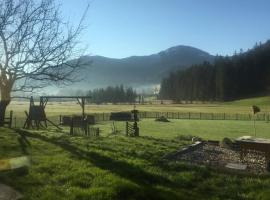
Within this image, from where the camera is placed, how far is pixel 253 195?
962 cm

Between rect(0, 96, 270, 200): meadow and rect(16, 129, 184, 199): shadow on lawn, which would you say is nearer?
rect(0, 96, 270, 200): meadow

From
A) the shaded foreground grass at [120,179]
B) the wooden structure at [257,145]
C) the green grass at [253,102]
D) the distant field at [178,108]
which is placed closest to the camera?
the shaded foreground grass at [120,179]

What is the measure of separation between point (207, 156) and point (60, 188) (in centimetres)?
934

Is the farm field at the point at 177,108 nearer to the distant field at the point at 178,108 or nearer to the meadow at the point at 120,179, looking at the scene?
the distant field at the point at 178,108

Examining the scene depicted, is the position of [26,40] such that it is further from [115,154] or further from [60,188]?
[60,188]

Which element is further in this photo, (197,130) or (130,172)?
(197,130)

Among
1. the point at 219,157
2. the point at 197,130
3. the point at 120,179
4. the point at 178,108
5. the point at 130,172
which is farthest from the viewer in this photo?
the point at 178,108

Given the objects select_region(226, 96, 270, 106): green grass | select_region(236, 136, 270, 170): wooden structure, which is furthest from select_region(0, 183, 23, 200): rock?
select_region(226, 96, 270, 106): green grass

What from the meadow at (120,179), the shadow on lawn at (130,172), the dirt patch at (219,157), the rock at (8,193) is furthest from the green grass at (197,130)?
the rock at (8,193)

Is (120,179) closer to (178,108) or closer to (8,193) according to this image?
(8,193)

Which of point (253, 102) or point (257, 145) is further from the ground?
point (253, 102)

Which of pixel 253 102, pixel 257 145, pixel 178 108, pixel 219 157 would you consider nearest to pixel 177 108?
pixel 178 108

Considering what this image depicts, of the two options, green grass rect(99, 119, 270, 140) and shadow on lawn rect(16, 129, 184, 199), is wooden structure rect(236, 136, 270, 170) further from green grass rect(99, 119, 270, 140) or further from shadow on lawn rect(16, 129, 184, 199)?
green grass rect(99, 119, 270, 140)

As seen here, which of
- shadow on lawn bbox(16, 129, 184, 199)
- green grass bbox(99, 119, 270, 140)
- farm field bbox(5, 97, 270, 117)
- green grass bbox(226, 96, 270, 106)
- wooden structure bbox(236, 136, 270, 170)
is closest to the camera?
shadow on lawn bbox(16, 129, 184, 199)
